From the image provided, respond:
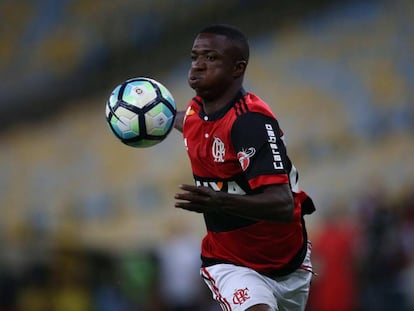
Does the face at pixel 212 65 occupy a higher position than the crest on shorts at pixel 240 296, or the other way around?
the face at pixel 212 65

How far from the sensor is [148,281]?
14000mm

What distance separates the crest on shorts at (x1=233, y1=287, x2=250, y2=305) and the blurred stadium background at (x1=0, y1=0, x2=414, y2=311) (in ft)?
19.6

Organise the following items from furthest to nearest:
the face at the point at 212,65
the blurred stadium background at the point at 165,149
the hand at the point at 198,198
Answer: the blurred stadium background at the point at 165,149 < the face at the point at 212,65 < the hand at the point at 198,198

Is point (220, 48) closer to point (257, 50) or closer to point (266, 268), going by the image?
point (266, 268)

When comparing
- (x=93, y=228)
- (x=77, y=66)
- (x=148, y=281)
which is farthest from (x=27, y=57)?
(x=148, y=281)

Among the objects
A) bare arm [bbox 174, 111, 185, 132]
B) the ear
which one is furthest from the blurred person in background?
the ear

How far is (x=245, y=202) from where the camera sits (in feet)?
18.3

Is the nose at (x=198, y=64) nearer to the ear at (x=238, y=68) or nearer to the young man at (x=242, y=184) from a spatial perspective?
the young man at (x=242, y=184)

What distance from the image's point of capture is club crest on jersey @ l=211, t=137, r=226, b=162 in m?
5.96

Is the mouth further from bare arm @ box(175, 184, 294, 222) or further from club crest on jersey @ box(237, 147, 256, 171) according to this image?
bare arm @ box(175, 184, 294, 222)

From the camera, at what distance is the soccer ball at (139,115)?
246 inches

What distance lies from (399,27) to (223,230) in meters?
9.44

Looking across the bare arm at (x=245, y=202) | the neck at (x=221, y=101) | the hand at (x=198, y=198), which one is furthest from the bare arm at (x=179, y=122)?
the hand at (x=198, y=198)

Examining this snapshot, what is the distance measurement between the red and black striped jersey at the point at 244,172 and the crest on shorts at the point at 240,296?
20 cm
